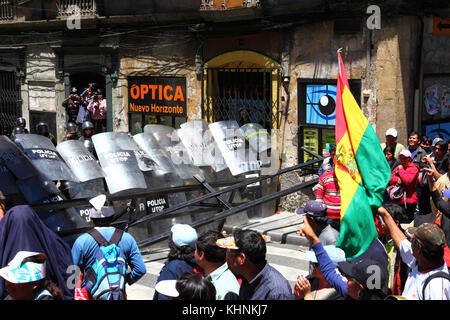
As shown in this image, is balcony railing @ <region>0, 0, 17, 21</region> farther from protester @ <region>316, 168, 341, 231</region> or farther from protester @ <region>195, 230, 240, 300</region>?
protester @ <region>195, 230, 240, 300</region>

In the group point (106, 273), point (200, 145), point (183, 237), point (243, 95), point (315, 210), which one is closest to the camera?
point (183, 237)

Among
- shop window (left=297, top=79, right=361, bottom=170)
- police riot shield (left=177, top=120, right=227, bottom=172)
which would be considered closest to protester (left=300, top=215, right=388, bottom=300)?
police riot shield (left=177, top=120, right=227, bottom=172)

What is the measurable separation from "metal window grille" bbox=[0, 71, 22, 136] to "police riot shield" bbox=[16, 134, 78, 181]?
11033 mm

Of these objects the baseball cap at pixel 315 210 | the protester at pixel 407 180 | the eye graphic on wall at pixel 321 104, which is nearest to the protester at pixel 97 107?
the eye graphic on wall at pixel 321 104

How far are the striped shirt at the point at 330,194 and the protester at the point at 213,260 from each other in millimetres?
3539

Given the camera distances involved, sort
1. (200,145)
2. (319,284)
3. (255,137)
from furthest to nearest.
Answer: (255,137) < (200,145) < (319,284)

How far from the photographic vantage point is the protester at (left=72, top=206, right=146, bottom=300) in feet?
16.4

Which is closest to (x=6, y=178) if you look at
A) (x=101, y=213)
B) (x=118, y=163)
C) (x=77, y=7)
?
(x=118, y=163)

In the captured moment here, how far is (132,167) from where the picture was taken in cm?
941

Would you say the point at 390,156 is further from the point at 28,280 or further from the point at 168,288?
the point at 28,280

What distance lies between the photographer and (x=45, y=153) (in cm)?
886

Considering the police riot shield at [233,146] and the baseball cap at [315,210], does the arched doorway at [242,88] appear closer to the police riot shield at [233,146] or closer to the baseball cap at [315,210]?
the police riot shield at [233,146]

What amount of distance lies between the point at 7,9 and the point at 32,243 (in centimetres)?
1572
